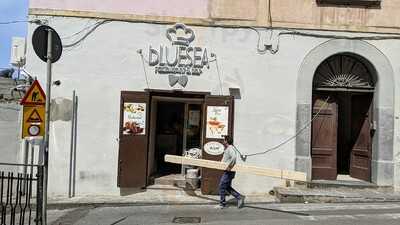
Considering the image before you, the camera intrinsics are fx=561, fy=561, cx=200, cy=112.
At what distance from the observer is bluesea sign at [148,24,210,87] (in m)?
14.0

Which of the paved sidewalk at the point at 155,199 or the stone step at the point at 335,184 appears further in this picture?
the stone step at the point at 335,184

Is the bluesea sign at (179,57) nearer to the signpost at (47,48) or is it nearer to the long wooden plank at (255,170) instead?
the long wooden plank at (255,170)

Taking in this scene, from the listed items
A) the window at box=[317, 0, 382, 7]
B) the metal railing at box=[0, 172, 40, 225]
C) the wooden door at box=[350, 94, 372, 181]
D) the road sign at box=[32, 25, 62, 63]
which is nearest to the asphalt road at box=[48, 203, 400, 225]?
the metal railing at box=[0, 172, 40, 225]

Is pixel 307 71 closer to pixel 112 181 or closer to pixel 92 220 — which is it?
pixel 112 181

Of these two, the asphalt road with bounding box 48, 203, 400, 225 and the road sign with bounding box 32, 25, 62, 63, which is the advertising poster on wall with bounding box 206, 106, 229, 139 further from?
the road sign with bounding box 32, 25, 62, 63

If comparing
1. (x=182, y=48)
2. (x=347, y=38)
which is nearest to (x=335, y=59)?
(x=347, y=38)

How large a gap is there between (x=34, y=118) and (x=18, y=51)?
653cm

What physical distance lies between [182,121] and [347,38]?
4.81 metres

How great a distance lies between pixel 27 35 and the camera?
14.0m

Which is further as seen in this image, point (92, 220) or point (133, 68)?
point (133, 68)

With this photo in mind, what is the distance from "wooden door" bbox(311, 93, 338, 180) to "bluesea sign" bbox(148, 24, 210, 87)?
127 inches

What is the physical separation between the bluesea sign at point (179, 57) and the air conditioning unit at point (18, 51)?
372 centimetres

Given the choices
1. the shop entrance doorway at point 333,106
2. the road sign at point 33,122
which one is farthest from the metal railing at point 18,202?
the shop entrance doorway at point 333,106

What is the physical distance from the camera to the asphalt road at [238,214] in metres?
10.6
